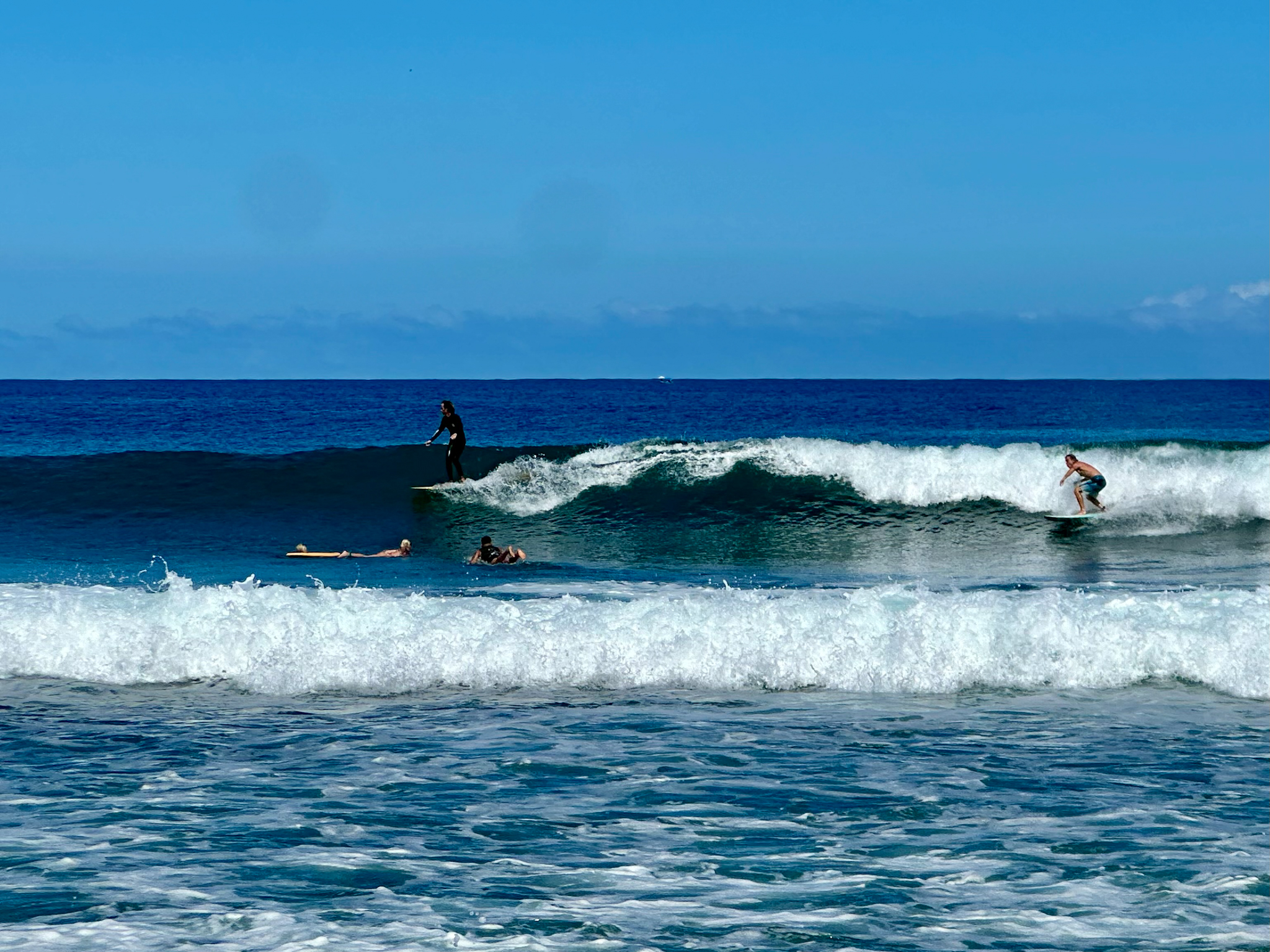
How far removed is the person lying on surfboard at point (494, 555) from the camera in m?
18.2

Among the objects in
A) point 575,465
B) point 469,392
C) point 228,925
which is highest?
point 469,392

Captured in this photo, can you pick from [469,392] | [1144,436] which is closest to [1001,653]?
[1144,436]

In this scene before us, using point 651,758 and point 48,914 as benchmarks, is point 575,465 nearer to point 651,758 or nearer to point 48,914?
point 651,758

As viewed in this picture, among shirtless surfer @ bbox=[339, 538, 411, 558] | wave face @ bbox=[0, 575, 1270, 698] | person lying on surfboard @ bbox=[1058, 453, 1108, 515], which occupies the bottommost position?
wave face @ bbox=[0, 575, 1270, 698]

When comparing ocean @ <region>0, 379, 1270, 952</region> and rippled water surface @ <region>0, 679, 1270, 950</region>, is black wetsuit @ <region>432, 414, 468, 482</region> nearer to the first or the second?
ocean @ <region>0, 379, 1270, 952</region>

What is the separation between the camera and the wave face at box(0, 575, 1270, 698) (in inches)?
405

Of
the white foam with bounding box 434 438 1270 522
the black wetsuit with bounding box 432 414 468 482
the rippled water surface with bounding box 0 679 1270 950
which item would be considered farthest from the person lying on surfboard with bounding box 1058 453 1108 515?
the rippled water surface with bounding box 0 679 1270 950

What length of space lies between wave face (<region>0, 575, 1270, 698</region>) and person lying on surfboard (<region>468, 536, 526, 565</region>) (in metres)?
6.38

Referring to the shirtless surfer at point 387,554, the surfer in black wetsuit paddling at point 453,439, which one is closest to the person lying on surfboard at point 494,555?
the shirtless surfer at point 387,554

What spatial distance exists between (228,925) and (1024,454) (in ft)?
72.9

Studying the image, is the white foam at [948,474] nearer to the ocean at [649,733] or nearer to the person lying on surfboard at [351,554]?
the ocean at [649,733]

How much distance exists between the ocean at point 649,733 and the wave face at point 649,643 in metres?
0.03

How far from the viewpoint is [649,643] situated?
10.8 metres

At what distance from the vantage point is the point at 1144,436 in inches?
2140
